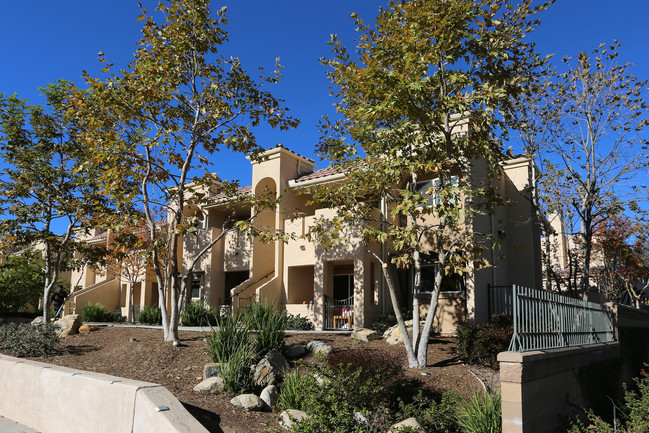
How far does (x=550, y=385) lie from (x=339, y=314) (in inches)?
452

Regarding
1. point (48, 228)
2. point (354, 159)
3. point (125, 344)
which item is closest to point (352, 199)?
point (354, 159)

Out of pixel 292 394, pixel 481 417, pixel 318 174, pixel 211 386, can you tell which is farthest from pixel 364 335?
pixel 318 174

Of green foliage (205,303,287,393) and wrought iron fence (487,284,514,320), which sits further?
wrought iron fence (487,284,514,320)

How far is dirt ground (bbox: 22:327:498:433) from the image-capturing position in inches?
293

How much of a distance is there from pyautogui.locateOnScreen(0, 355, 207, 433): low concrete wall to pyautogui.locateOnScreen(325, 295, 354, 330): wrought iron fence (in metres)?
10.9

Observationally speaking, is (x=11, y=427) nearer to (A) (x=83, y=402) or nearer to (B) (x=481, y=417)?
(A) (x=83, y=402)

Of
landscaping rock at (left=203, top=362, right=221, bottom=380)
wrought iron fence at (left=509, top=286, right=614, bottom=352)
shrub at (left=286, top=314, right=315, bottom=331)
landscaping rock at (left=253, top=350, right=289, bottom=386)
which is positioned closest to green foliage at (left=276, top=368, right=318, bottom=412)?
landscaping rock at (left=253, top=350, right=289, bottom=386)

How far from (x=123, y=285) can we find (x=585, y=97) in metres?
24.5

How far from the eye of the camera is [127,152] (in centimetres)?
1174

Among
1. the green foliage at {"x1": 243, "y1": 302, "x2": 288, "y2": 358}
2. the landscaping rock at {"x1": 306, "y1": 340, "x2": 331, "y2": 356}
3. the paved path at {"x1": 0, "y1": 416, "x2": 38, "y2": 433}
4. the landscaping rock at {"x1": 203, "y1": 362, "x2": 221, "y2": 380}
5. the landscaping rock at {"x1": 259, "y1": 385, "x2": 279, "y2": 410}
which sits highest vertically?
the green foliage at {"x1": 243, "y1": 302, "x2": 288, "y2": 358}

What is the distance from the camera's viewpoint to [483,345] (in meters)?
10.9

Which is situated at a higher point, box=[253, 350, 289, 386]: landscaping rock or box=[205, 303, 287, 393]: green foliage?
box=[205, 303, 287, 393]: green foliage

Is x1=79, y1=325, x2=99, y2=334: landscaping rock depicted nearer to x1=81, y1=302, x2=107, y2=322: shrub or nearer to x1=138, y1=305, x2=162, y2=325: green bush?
x1=138, y1=305, x2=162, y2=325: green bush

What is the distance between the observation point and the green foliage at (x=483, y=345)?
10.9 m
